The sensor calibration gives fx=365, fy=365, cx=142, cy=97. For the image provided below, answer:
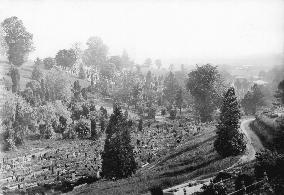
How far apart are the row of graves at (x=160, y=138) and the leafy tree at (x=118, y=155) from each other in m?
11.6

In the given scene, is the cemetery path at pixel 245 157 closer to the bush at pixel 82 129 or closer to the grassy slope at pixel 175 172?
the grassy slope at pixel 175 172

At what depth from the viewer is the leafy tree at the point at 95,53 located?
142 m

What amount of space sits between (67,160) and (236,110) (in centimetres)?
3036

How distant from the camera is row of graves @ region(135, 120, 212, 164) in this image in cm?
5759

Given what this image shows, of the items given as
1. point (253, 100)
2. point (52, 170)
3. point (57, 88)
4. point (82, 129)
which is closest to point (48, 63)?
point (57, 88)

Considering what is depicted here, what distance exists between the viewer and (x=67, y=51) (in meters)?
122

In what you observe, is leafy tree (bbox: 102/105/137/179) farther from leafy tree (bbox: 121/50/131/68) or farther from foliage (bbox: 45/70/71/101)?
leafy tree (bbox: 121/50/131/68)

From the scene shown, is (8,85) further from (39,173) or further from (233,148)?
(233,148)

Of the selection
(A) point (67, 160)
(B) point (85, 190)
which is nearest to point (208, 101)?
(A) point (67, 160)

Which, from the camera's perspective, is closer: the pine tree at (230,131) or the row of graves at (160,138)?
the pine tree at (230,131)

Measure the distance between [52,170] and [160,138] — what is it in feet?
80.2

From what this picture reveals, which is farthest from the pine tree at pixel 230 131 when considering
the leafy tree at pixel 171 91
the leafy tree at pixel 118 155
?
Answer: the leafy tree at pixel 171 91

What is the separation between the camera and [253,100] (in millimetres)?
81875

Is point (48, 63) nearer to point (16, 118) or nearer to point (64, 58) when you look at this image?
point (64, 58)
